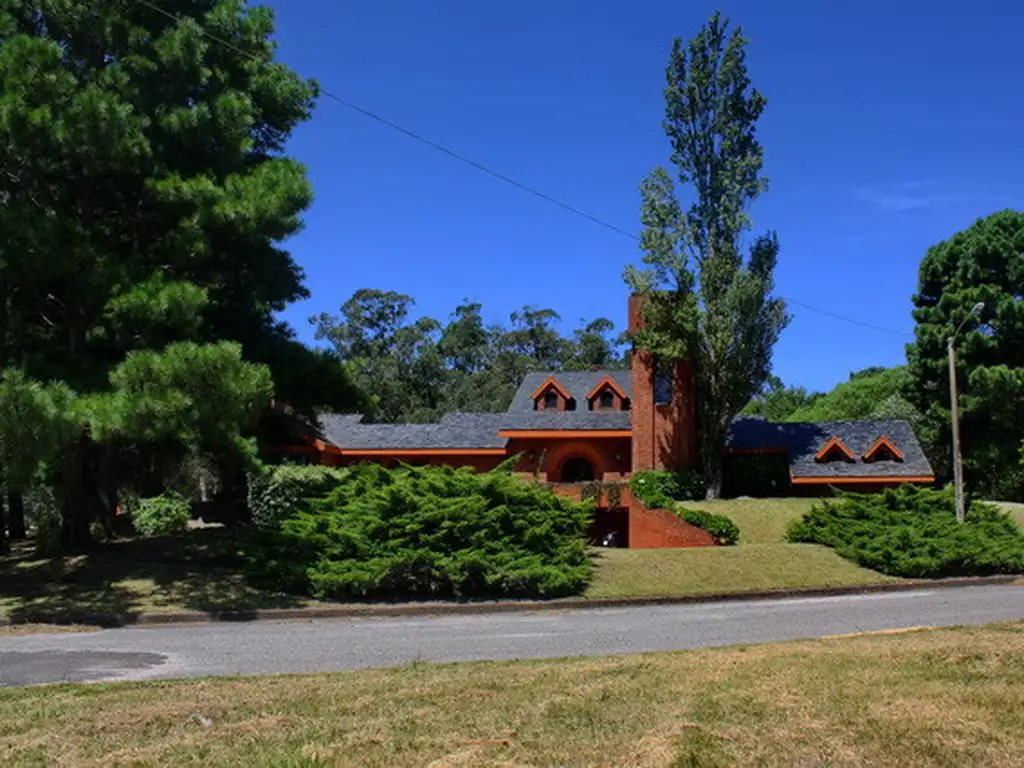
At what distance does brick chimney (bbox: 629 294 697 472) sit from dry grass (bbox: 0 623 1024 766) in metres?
26.0

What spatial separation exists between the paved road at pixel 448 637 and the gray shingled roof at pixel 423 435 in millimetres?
20400

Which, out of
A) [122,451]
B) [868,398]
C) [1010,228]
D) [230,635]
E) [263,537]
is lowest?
[230,635]

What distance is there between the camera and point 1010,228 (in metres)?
40.5

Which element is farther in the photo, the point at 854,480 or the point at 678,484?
the point at 854,480

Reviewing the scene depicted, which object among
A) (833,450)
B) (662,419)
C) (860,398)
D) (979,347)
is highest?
(860,398)

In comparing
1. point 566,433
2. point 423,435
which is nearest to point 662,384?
point 566,433

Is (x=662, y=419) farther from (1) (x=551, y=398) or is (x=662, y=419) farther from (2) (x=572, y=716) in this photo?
(2) (x=572, y=716)

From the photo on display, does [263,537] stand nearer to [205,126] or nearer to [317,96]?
[205,126]

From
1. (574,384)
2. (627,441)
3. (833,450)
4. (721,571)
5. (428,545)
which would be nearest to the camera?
(428,545)

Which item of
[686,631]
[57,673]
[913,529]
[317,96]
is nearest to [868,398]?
[913,529]

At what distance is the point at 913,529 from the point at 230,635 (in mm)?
15441

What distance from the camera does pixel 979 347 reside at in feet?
126

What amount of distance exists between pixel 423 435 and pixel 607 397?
7896 millimetres

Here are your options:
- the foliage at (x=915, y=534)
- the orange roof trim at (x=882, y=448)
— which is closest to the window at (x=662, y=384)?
the orange roof trim at (x=882, y=448)
